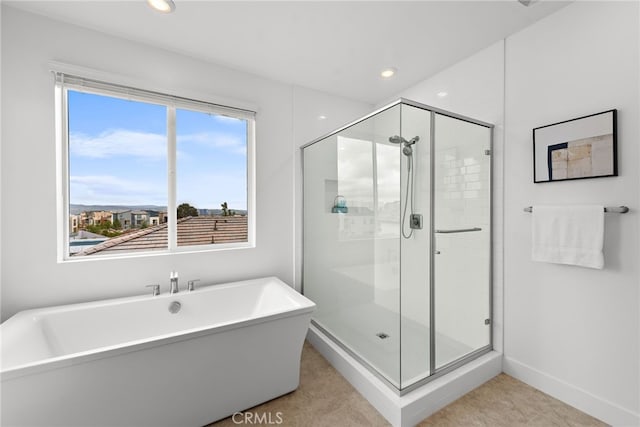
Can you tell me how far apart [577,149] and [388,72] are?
159 centimetres

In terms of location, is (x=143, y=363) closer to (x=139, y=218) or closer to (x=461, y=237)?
(x=139, y=218)

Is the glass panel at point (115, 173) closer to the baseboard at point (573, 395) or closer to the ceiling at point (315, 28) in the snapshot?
the ceiling at point (315, 28)

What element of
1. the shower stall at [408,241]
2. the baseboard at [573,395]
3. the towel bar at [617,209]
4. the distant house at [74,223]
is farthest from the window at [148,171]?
the towel bar at [617,209]

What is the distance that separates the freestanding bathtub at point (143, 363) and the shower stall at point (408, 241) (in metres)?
0.57

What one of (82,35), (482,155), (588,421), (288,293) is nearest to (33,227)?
(82,35)

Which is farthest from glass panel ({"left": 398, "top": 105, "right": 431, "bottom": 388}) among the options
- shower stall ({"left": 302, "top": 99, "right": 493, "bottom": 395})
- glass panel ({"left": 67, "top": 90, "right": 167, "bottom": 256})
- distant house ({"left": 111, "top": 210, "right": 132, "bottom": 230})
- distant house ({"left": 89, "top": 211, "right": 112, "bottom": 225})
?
distant house ({"left": 89, "top": 211, "right": 112, "bottom": 225})

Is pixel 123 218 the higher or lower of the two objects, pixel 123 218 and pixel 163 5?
the lower

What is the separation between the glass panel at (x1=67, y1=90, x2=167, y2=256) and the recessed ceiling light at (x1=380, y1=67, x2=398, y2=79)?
2026 millimetres

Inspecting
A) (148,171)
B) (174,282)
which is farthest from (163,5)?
(174,282)

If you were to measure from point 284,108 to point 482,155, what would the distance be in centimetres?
187

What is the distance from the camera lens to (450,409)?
171 cm

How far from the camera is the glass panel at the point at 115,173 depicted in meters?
2.04

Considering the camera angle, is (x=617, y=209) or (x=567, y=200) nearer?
(x=617, y=209)

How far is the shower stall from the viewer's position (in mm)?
1805
